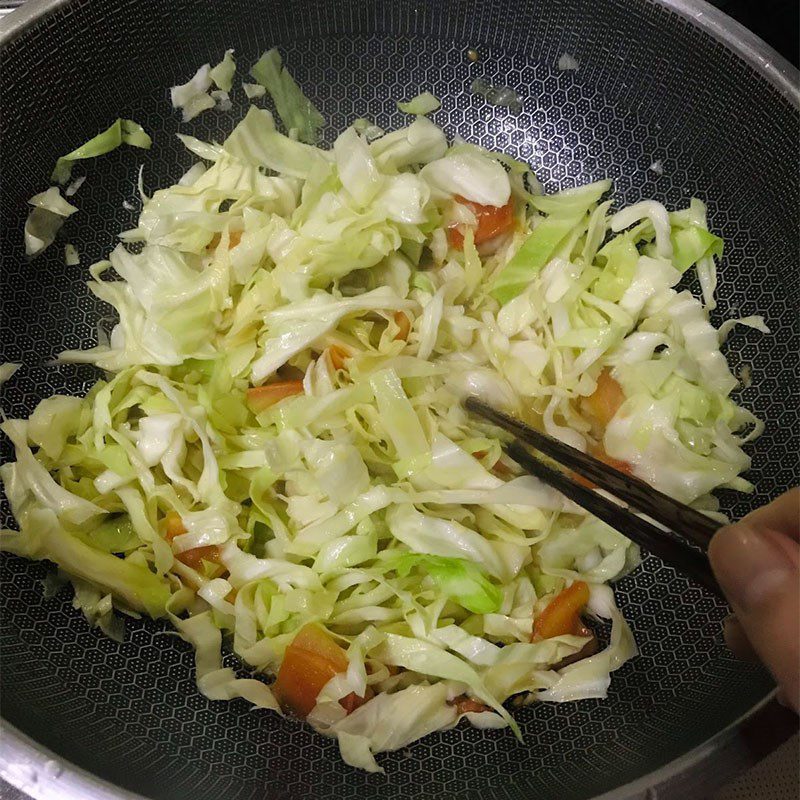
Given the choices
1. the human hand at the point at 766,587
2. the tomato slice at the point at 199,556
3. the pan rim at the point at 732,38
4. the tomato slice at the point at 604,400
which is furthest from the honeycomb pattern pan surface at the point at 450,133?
the human hand at the point at 766,587

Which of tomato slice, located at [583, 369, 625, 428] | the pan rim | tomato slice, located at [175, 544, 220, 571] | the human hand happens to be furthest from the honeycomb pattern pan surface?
the human hand

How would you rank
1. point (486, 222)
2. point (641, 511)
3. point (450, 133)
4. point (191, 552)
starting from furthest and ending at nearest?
1. point (450, 133)
2. point (486, 222)
3. point (191, 552)
4. point (641, 511)

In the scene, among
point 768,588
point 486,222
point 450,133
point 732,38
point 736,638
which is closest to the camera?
point 768,588

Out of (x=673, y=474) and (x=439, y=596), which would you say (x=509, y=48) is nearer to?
(x=673, y=474)

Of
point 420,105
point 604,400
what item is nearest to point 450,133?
point 420,105

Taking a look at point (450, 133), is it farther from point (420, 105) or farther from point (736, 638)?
point (736, 638)

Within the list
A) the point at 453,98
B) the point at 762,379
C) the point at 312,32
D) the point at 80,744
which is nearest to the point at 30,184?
the point at 312,32
